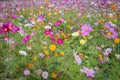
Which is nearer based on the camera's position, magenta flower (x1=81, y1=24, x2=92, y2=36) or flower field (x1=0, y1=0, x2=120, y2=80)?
flower field (x1=0, y1=0, x2=120, y2=80)

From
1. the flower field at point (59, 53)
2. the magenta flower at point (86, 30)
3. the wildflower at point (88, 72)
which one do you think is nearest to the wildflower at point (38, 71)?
the flower field at point (59, 53)

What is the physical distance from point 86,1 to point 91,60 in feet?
12.7

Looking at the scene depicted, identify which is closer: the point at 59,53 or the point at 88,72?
the point at 88,72

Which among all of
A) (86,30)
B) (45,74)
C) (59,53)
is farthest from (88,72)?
(86,30)

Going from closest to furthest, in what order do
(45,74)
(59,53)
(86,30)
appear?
(45,74), (59,53), (86,30)

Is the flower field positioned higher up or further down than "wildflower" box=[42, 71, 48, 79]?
higher up

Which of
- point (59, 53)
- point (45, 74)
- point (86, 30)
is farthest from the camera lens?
point (86, 30)

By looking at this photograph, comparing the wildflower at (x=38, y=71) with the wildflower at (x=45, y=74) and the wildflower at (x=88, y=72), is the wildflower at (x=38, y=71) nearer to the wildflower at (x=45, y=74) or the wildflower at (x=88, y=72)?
the wildflower at (x=45, y=74)

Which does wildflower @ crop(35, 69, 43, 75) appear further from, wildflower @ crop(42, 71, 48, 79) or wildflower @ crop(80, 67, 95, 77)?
wildflower @ crop(80, 67, 95, 77)

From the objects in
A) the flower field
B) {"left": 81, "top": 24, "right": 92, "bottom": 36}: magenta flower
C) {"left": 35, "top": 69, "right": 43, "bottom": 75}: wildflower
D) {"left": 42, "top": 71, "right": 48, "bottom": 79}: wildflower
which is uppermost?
{"left": 81, "top": 24, "right": 92, "bottom": 36}: magenta flower

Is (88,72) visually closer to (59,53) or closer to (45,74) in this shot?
(45,74)

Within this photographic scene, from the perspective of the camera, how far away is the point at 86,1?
274 inches

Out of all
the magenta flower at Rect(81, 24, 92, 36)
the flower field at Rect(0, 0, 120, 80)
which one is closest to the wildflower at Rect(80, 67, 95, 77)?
the flower field at Rect(0, 0, 120, 80)

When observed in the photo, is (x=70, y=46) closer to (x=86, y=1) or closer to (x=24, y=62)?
(x=24, y=62)
